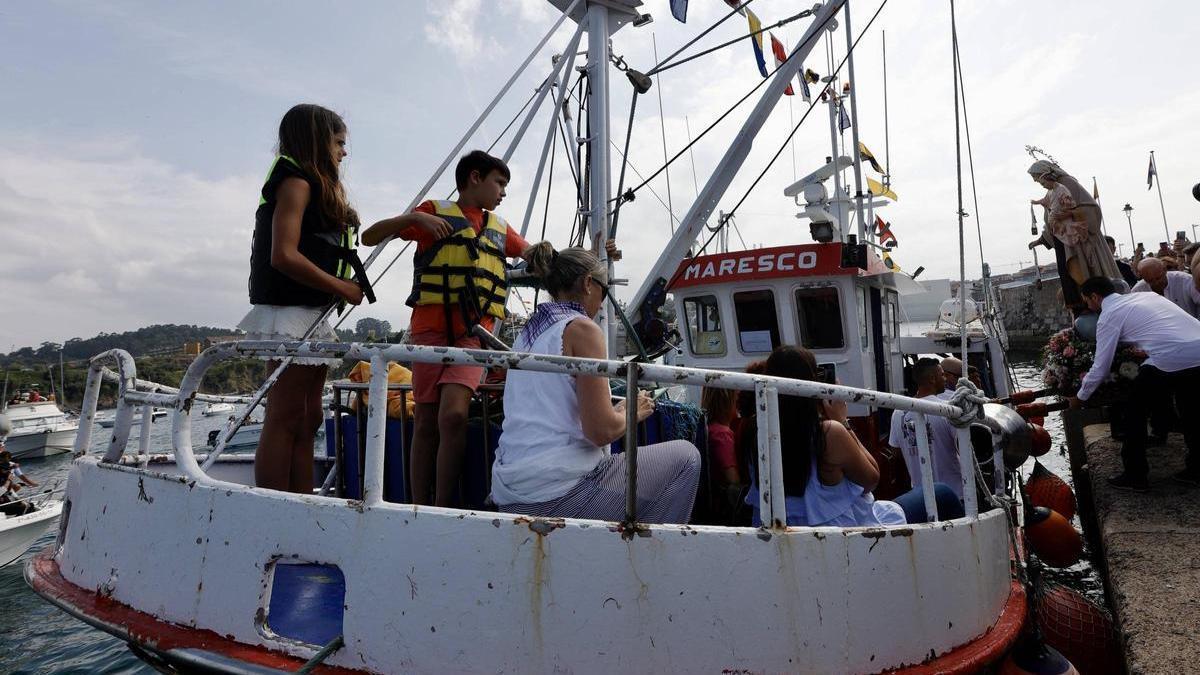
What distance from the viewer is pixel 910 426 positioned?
4.63 meters

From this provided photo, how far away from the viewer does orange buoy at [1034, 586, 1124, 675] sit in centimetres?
362

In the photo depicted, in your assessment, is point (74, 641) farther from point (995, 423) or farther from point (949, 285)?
point (949, 285)

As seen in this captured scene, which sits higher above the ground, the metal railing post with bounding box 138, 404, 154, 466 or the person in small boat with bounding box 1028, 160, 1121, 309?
the person in small boat with bounding box 1028, 160, 1121, 309

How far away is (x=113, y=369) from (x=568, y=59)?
206 inches

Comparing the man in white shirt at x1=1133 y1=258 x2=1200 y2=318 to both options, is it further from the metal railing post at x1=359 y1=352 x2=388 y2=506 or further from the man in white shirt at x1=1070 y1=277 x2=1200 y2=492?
the metal railing post at x1=359 y1=352 x2=388 y2=506

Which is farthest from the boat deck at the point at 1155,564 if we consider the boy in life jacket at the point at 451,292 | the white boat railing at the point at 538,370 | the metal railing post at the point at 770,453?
the boy in life jacket at the point at 451,292

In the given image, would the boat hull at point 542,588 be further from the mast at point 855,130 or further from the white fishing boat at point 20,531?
the white fishing boat at point 20,531

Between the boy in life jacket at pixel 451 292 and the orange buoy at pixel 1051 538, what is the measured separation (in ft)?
13.1

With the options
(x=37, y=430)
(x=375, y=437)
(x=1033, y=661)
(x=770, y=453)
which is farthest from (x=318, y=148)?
(x=37, y=430)

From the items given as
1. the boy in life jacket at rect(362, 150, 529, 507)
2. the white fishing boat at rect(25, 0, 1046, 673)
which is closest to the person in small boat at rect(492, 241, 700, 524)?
the white fishing boat at rect(25, 0, 1046, 673)

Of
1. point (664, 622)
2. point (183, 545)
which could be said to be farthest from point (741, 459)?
point (183, 545)

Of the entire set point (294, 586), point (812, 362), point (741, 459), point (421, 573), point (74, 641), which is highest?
point (812, 362)

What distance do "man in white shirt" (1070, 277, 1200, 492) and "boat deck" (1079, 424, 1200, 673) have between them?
24cm

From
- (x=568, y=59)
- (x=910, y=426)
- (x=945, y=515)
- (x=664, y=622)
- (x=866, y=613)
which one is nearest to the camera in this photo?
(x=664, y=622)
